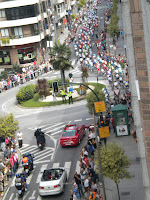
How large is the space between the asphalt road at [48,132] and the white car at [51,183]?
0.53 metres

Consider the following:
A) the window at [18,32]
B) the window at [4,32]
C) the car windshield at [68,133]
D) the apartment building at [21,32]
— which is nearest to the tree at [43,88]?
the car windshield at [68,133]

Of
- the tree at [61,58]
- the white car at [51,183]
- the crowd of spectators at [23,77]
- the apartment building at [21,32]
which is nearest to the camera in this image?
the white car at [51,183]

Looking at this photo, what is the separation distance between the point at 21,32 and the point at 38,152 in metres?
40.1

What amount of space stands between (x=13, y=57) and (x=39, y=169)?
144 feet

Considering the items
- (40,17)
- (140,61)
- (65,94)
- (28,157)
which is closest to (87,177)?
(28,157)

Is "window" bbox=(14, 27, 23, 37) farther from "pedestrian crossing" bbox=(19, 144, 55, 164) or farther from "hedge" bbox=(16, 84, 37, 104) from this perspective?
"pedestrian crossing" bbox=(19, 144, 55, 164)

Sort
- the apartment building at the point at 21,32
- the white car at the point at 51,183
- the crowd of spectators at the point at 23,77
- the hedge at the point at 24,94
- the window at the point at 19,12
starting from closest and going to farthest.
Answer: the white car at the point at 51,183
the hedge at the point at 24,94
the crowd of spectators at the point at 23,77
the window at the point at 19,12
the apartment building at the point at 21,32

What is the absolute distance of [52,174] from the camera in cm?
2445

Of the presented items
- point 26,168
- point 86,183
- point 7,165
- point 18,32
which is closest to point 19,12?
point 18,32

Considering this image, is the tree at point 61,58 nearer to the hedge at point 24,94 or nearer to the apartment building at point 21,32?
the hedge at point 24,94

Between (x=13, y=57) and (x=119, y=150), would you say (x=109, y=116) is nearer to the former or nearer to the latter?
(x=119, y=150)

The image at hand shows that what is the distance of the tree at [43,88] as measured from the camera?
152 ft

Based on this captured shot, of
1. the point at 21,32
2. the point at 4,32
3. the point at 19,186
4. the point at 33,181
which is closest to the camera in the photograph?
the point at 19,186

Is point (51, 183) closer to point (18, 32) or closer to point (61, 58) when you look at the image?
point (61, 58)
